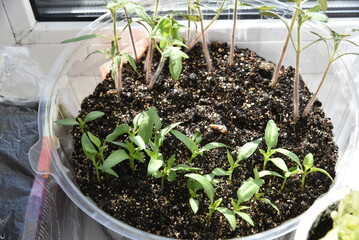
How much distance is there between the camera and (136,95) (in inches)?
39.9

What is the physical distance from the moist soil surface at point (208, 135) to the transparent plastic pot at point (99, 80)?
0.10ft

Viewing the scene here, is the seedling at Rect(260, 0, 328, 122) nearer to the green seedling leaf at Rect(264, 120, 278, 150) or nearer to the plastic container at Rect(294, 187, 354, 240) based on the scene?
the green seedling leaf at Rect(264, 120, 278, 150)

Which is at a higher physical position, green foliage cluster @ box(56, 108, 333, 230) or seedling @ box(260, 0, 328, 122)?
seedling @ box(260, 0, 328, 122)

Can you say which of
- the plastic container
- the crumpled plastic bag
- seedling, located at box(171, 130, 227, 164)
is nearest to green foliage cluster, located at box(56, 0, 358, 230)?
seedling, located at box(171, 130, 227, 164)

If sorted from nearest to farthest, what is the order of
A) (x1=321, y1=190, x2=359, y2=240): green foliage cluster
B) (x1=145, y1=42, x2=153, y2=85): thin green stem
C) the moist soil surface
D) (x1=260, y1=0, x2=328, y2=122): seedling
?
(x1=321, y1=190, x2=359, y2=240): green foliage cluster
(x1=260, y1=0, x2=328, y2=122): seedling
the moist soil surface
(x1=145, y1=42, x2=153, y2=85): thin green stem

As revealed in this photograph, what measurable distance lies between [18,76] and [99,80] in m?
0.20

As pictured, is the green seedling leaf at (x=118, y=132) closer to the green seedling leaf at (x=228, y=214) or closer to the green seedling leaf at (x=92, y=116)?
the green seedling leaf at (x=92, y=116)

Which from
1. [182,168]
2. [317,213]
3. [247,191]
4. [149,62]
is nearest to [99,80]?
[149,62]

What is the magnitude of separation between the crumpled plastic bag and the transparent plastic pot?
141mm

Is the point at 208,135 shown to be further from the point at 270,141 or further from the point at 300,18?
the point at 300,18

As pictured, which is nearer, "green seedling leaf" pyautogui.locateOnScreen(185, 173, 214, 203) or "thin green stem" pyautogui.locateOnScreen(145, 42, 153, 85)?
"green seedling leaf" pyautogui.locateOnScreen(185, 173, 214, 203)

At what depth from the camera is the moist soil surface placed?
0.86m

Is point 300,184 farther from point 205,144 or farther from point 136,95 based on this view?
point 136,95

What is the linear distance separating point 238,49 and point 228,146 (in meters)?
0.33
